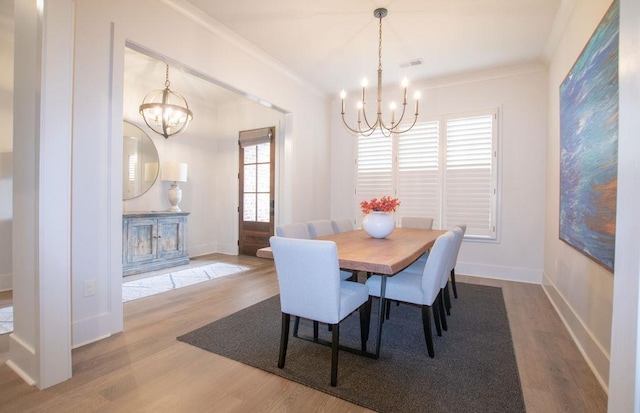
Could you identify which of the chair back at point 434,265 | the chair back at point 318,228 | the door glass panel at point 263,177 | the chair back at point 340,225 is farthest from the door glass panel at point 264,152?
the chair back at point 434,265

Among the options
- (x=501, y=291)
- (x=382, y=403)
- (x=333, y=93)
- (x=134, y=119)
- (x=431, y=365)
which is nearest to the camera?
(x=382, y=403)

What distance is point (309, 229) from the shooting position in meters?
3.00

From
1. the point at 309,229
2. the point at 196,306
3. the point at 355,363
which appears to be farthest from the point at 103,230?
the point at 355,363

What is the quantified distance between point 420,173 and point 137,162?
4460 mm

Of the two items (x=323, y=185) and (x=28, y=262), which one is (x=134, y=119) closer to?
(x=323, y=185)

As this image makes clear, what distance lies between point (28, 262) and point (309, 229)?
2.04 meters

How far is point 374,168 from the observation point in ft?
16.7

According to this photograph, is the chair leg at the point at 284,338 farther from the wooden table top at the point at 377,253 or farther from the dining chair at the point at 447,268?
the dining chair at the point at 447,268

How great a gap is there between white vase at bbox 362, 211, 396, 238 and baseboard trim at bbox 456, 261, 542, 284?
235 cm

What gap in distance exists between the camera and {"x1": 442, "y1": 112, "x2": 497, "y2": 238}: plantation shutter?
13.9 feet

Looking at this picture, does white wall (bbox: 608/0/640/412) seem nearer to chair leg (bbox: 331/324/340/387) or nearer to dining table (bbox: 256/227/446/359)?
dining table (bbox: 256/227/446/359)

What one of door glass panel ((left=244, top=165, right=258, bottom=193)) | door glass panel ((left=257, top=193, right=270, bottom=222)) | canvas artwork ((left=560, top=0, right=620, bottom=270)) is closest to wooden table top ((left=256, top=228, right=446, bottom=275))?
canvas artwork ((left=560, top=0, right=620, bottom=270))

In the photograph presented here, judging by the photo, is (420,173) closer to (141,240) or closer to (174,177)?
(174,177)

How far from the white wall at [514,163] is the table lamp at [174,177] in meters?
4.24
